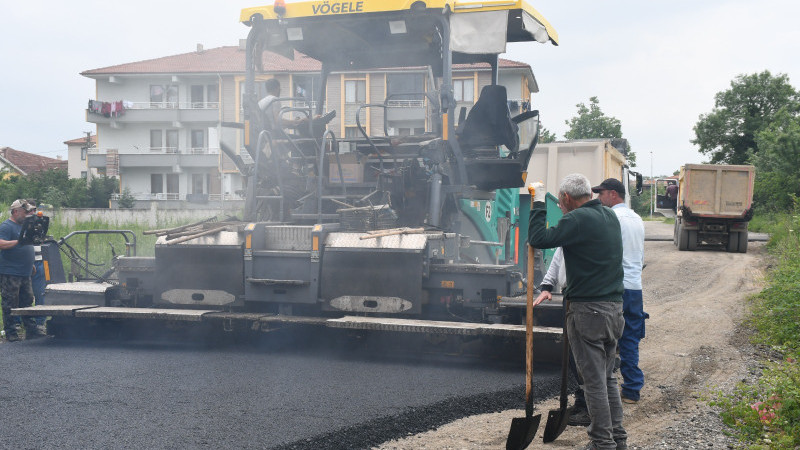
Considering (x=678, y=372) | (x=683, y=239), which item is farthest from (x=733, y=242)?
(x=678, y=372)

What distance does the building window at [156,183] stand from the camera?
41.4m

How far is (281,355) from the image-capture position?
646 cm

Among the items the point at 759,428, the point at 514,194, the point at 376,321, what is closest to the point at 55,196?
the point at 514,194

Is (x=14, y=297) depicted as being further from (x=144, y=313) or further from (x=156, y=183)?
(x=156, y=183)

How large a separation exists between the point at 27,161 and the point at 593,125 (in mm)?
49158

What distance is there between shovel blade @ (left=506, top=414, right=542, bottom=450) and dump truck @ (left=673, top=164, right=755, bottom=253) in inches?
635

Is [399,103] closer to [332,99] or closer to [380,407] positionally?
[332,99]

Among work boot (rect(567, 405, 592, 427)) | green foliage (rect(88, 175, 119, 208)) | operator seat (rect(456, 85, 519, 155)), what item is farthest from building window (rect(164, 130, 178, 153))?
work boot (rect(567, 405, 592, 427))

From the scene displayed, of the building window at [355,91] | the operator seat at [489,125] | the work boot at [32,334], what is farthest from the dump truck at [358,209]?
the work boot at [32,334]

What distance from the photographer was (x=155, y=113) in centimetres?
4019

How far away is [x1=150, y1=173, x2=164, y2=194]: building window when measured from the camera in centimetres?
4144

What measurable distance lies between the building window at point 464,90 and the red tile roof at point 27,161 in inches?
2383

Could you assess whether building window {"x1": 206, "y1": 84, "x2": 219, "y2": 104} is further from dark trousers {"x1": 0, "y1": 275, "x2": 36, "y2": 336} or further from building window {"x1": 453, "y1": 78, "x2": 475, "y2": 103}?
building window {"x1": 453, "y1": 78, "x2": 475, "y2": 103}

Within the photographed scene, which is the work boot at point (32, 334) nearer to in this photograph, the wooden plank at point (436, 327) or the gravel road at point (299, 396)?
the gravel road at point (299, 396)
